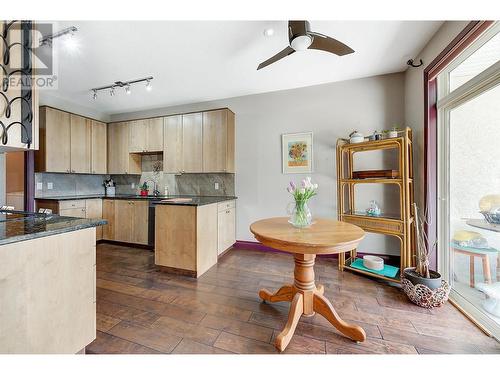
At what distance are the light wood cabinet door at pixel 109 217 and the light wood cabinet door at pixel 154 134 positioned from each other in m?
1.15

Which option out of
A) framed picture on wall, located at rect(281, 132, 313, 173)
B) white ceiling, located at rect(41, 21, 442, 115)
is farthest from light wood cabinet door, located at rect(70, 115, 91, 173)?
framed picture on wall, located at rect(281, 132, 313, 173)

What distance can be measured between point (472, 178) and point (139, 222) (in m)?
4.20

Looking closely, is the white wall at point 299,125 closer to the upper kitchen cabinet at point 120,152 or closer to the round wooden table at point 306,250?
the round wooden table at point 306,250

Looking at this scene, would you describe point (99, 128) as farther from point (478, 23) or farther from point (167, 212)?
point (478, 23)

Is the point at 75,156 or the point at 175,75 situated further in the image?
the point at 75,156

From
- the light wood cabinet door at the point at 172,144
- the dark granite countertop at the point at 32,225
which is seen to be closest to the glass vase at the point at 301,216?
the dark granite countertop at the point at 32,225

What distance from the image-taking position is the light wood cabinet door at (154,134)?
3.62 metres

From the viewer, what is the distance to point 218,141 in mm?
3246

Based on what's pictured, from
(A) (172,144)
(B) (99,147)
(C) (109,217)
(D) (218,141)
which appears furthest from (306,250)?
(B) (99,147)

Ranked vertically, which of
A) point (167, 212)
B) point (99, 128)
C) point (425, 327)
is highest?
point (99, 128)

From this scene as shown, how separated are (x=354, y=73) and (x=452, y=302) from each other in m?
2.75

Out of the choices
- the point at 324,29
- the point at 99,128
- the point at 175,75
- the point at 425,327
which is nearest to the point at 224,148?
the point at 175,75

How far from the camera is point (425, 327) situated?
5.06 feet
